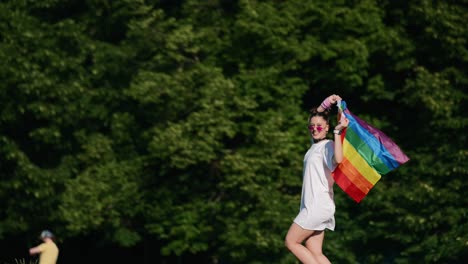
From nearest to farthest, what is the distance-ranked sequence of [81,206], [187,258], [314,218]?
[314,218]
[81,206]
[187,258]

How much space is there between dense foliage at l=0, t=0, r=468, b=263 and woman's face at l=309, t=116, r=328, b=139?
37.6ft

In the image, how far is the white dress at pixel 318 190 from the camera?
800cm

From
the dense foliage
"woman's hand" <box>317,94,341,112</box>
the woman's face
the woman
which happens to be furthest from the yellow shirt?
the dense foliage

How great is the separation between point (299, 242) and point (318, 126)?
0.96 metres

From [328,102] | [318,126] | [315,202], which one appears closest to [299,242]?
[315,202]

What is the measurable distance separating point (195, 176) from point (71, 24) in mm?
4419

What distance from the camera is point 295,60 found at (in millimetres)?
20969

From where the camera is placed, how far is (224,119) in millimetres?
20391

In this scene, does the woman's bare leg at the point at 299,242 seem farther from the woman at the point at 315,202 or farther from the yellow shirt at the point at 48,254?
the yellow shirt at the point at 48,254

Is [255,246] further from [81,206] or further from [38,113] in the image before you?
[38,113]

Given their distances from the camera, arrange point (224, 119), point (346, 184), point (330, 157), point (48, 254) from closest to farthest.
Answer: point (330, 157) → point (346, 184) → point (48, 254) → point (224, 119)

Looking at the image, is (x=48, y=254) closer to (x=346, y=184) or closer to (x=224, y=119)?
(x=346, y=184)

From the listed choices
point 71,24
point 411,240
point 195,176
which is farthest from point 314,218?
point 71,24

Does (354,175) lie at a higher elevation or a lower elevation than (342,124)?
lower
